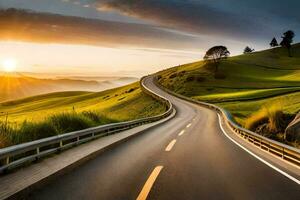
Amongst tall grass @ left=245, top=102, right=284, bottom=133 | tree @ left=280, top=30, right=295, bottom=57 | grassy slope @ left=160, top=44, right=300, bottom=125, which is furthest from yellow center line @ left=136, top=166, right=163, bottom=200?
tree @ left=280, top=30, right=295, bottom=57

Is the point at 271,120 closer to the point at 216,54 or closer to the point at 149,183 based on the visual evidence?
the point at 149,183

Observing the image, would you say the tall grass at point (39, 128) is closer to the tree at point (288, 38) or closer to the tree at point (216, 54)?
the tree at point (216, 54)

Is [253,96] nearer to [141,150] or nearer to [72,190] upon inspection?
[141,150]

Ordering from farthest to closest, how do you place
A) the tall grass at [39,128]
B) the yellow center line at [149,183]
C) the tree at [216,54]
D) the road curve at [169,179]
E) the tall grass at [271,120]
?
the tree at [216,54] → the tall grass at [271,120] → the tall grass at [39,128] → the road curve at [169,179] → the yellow center line at [149,183]

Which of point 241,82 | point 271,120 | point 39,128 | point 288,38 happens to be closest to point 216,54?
point 241,82

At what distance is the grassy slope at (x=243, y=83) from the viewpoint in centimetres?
6356

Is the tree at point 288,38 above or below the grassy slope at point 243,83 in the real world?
above

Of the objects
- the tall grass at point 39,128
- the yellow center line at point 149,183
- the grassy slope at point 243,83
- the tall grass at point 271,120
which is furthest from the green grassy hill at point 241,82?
the yellow center line at point 149,183

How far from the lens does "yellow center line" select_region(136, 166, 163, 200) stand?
23.7 feet

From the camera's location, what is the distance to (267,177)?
30.7 feet

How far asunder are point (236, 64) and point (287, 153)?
118913 millimetres

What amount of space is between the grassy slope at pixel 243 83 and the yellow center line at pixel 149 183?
39378mm

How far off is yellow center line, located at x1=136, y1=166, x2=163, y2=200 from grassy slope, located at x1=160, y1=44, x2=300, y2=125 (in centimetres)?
3938

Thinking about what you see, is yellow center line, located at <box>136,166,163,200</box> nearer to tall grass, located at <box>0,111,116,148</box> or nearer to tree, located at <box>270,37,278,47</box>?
tall grass, located at <box>0,111,116,148</box>
